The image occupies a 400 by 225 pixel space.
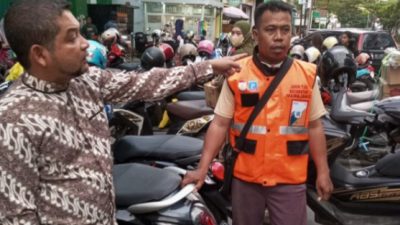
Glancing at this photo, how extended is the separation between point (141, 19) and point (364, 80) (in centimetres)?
1449

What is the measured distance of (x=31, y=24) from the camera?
1.47 metres

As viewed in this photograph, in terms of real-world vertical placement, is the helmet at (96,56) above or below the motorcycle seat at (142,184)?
above

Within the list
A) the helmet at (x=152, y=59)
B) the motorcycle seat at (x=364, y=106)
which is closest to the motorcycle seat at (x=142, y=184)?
the motorcycle seat at (x=364, y=106)

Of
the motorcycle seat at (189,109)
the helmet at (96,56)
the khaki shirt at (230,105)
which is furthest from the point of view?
the motorcycle seat at (189,109)

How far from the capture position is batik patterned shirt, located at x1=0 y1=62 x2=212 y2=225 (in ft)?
4.56

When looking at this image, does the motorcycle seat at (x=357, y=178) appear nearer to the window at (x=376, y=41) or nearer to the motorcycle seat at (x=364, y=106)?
the motorcycle seat at (x=364, y=106)

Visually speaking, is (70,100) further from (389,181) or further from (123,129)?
(123,129)

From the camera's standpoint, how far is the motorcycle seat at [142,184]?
7.09 feet

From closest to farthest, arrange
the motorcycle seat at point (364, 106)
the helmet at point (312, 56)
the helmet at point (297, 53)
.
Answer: the motorcycle seat at point (364, 106) < the helmet at point (312, 56) < the helmet at point (297, 53)

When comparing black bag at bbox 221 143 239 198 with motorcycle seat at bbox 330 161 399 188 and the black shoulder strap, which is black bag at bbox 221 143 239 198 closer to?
the black shoulder strap

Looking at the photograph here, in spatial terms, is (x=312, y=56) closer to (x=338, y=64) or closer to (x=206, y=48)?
(x=206, y=48)

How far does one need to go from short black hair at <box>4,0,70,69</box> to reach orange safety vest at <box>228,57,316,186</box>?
3.65 ft

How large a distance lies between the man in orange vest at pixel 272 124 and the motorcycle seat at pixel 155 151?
52 centimetres

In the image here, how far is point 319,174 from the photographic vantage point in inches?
102
